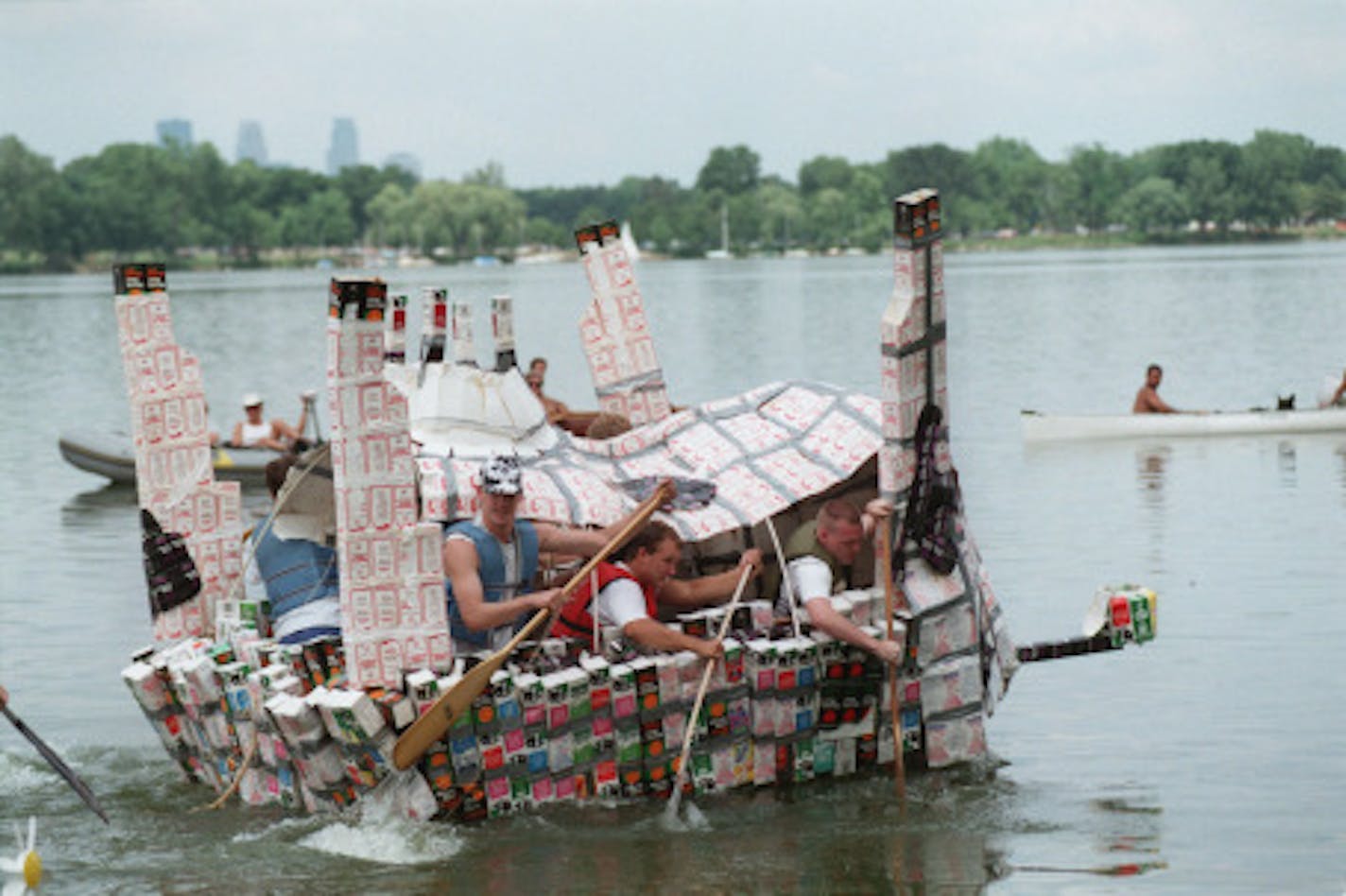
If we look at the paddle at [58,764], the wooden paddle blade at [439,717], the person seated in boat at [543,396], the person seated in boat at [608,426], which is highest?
the person seated in boat at [608,426]

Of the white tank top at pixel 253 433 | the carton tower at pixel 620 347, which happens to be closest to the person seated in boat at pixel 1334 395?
the white tank top at pixel 253 433

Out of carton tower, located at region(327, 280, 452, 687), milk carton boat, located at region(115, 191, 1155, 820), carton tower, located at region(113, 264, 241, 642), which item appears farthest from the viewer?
carton tower, located at region(113, 264, 241, 642)

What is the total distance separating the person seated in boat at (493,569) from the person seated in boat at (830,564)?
1.14 m

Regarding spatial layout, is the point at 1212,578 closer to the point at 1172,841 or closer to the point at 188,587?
the point at 1172,841

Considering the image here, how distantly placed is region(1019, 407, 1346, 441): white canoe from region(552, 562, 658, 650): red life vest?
938 inches

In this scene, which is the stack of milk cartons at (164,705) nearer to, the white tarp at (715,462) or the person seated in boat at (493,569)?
the white tarp at (715,462)

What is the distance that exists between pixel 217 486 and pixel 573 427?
176 inches

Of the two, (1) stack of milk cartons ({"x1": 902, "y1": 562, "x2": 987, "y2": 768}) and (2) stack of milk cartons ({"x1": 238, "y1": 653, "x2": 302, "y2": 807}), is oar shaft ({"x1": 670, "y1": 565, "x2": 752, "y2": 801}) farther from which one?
(2) stack of milk cartons ({"x1": 238, "y1": 653, "x2": 302, "y2": 807})

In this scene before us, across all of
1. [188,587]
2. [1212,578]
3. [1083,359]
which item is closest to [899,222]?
[188,587]

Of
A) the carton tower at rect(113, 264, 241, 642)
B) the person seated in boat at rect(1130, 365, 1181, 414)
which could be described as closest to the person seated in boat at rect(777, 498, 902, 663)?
the carton tower at rect(113, 264, 241, 642)

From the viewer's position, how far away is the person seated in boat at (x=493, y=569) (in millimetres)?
12180

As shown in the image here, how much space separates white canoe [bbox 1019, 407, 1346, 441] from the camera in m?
35.4

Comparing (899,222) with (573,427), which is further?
(573,427)

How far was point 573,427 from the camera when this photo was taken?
17969mm
